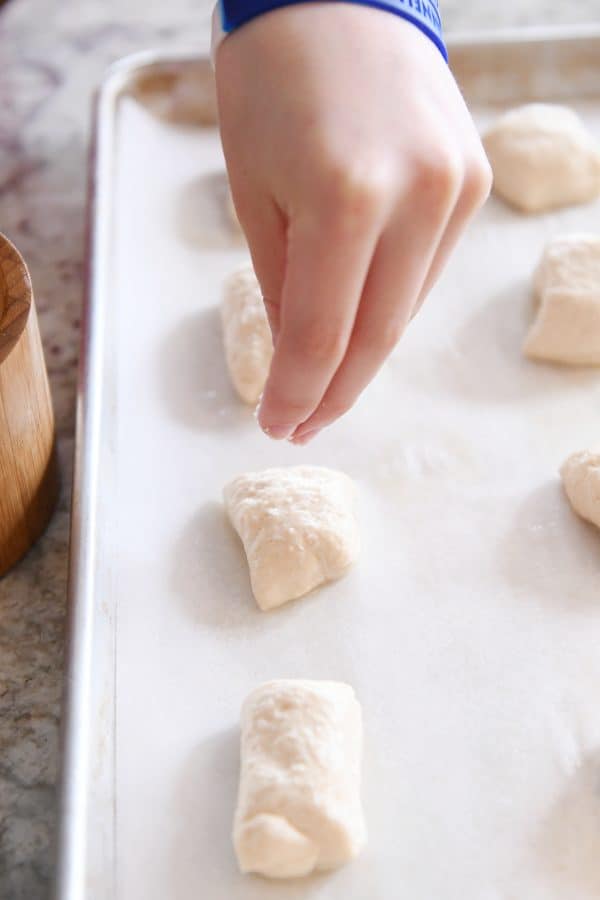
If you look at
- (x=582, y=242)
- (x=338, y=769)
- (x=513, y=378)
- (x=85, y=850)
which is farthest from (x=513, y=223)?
(x=85, y=850)

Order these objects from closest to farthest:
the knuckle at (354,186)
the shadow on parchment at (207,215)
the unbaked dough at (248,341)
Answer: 1. the knuckle at (354,186)
2. the unbaked dough at (248,341)
3. the shadow on parchment at (207,215)

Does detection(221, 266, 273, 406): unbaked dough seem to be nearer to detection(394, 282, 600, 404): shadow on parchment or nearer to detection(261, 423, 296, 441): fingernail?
detection(394, 282, 600, 404): shadow on parchment

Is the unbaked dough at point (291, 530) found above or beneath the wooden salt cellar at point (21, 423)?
beneath

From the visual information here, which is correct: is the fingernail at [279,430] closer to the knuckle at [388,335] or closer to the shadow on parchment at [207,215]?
the knuckle at [388,335]

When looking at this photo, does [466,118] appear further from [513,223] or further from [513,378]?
[513,223]

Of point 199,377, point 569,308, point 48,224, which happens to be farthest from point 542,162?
point 48,224

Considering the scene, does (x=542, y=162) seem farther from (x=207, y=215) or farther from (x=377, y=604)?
(x=377, y=604)

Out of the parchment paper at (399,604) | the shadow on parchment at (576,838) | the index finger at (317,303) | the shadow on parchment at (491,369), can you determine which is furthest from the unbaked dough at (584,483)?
the index finger at (317,303)
